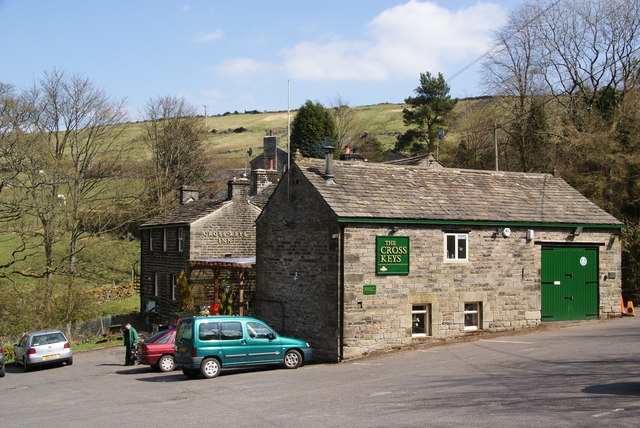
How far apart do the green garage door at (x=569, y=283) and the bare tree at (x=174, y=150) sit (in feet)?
121

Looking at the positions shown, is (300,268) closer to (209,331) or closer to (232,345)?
(232,345)

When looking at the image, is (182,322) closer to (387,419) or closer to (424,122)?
(387,419)

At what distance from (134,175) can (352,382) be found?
1488 inches

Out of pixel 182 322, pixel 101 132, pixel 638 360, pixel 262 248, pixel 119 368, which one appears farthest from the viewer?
pixel 101 132

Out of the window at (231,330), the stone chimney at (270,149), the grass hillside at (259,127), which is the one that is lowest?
the window at (231,330)

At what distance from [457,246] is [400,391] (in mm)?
9397

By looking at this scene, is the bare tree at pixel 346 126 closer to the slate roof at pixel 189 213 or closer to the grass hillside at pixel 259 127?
the grass hillside at pixel 259 127

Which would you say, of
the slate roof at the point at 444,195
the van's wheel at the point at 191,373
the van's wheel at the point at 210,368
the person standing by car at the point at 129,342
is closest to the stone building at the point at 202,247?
the person standing by car at the point at 129,342

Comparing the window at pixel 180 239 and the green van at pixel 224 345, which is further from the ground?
the window at pixel 180 239

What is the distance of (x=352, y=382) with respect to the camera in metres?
15.4

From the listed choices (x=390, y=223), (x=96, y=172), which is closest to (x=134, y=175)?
(x=96, y=172)

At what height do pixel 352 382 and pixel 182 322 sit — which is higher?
pixel 182 322

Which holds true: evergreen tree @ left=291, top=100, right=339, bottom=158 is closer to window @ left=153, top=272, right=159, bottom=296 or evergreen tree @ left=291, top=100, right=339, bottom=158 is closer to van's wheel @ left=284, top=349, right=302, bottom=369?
window @ left=153, top=272, right=159, bottom=296

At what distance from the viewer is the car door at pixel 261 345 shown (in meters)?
18.0
